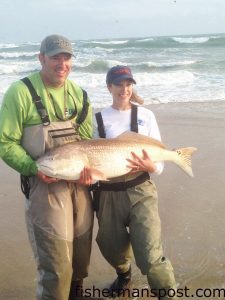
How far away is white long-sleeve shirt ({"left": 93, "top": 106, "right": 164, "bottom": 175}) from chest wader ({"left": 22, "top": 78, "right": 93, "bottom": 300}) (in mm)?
371

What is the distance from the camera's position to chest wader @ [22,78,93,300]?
10.6 feet

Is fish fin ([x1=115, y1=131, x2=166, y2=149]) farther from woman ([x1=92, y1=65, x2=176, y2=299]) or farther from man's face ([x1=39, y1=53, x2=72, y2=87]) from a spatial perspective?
man's face ([x1=39, y1=53, x2=72, y2=87])

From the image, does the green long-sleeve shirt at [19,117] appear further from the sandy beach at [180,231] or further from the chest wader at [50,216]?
the sandy beach at [180,231]

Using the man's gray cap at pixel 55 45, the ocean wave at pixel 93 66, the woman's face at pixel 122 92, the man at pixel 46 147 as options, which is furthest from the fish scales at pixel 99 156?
the ocean wave at pixel 93 66

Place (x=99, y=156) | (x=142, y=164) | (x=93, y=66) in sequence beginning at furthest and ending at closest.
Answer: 1. (x=93, y=66)
2. (x=142, y=164)
3. (x=99, y=156)

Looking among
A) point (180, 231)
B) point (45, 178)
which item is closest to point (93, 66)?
point (180, 231)

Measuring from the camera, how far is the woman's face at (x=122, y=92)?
3613 millimetres

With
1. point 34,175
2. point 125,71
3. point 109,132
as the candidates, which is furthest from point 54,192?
point 125,71

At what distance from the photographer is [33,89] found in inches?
128

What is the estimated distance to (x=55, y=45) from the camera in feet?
10.7

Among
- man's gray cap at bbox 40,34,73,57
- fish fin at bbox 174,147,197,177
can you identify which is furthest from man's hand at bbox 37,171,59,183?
fish fin at bbox 174,147,197,177

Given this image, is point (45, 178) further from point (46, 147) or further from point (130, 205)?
point (130, 205)

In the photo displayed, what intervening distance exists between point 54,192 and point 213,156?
4.68 metres

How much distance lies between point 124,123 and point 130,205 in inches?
28.0
